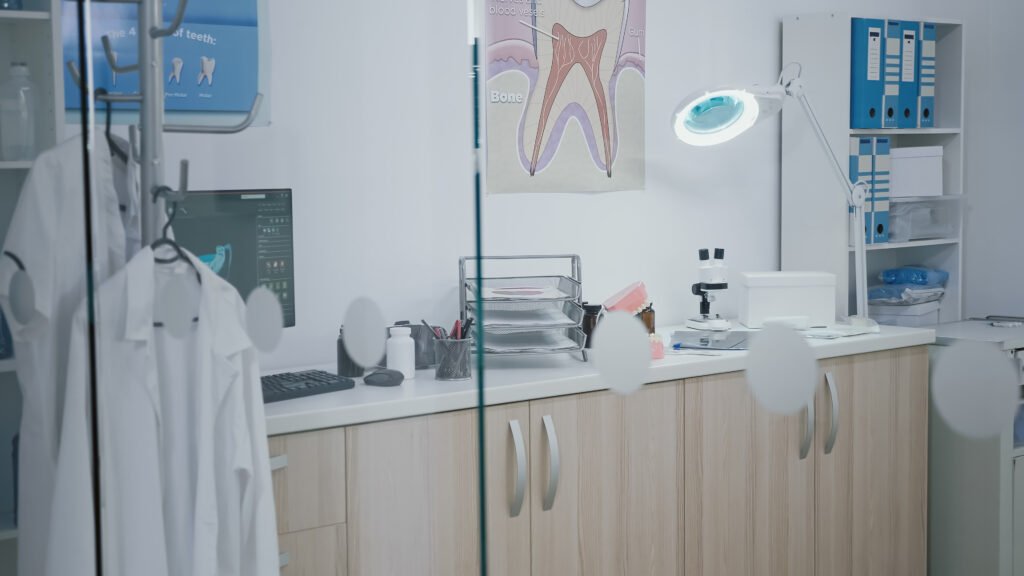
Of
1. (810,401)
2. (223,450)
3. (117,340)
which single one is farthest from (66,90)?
(810,401)

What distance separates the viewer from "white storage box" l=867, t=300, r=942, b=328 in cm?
108

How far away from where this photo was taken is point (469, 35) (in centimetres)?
104

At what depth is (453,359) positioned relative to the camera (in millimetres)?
1187

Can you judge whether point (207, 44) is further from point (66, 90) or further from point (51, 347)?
point (51, 347)

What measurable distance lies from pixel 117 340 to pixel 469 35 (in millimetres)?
543

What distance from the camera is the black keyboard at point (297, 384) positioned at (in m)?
1.00

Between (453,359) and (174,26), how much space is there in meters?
0.54

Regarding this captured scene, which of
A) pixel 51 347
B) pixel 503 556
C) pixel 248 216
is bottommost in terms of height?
pixel 503 556

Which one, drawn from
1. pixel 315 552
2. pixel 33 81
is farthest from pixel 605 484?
pixel 33 81

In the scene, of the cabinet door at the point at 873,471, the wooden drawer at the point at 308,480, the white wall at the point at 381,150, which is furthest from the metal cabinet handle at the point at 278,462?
the cabinet door at the point at 873,471

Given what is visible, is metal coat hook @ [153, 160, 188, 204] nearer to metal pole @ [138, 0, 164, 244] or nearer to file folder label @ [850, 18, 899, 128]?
metal pole @ [138, 0, 164, 244]

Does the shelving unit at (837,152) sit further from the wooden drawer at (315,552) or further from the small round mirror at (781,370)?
the wooden drawer at (315,552)

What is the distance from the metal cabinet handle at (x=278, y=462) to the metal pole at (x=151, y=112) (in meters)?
0.29

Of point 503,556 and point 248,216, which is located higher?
point 248,216
